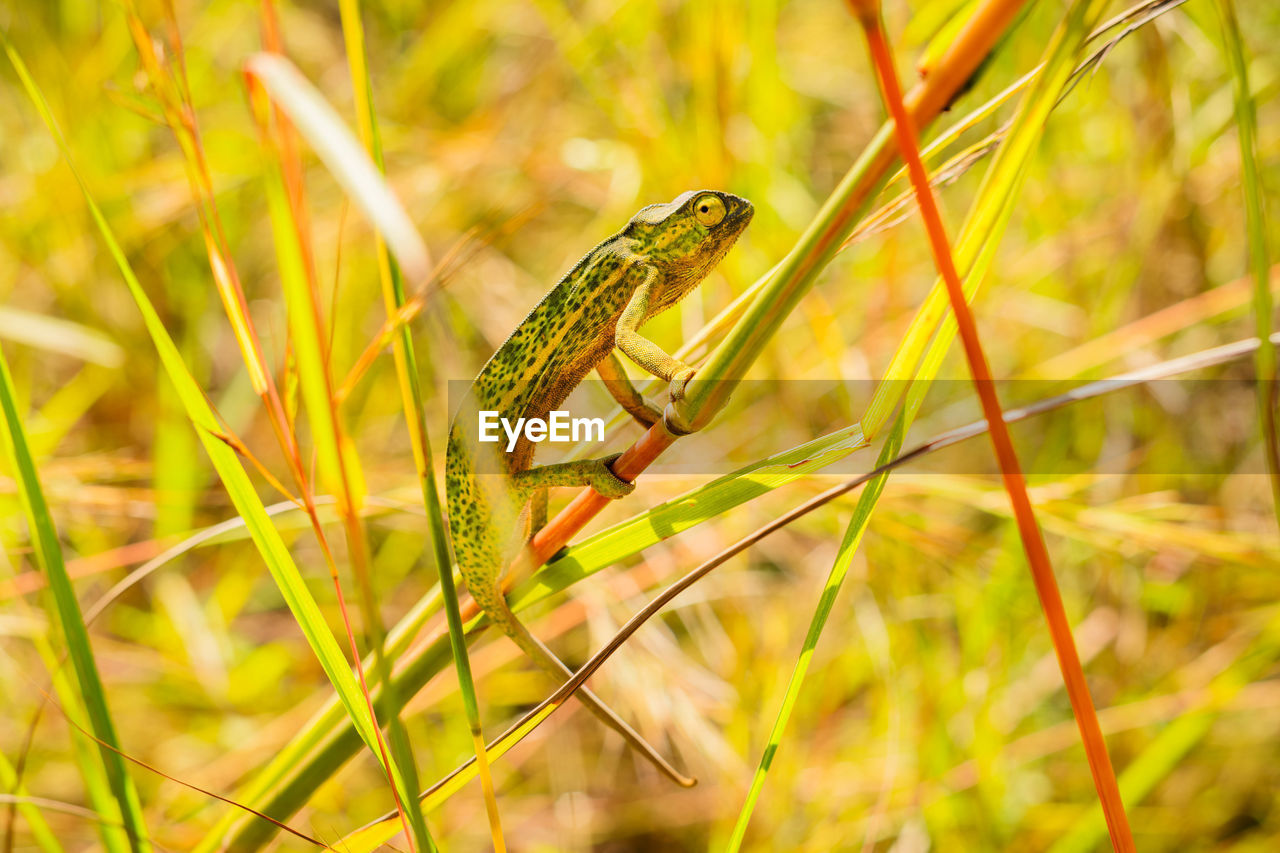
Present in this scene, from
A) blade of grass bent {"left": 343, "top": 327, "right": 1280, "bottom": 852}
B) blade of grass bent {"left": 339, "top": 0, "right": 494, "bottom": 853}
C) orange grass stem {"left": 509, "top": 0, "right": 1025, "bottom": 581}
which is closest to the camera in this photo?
orange grass stem {"left": 509, "top": 0, "right": 1025, "bottom": 581}

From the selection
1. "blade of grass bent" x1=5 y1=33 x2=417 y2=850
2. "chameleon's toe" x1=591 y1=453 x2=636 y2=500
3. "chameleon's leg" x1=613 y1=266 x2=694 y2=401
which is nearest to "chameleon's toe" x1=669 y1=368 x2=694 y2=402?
"chameleon's leg" x1=613 y1=266 x2=694 y2=401

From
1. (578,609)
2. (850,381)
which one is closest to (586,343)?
(578,609)

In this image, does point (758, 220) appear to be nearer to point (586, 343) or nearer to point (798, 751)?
point (586, 343)

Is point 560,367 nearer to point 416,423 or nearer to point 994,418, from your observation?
point 416,423

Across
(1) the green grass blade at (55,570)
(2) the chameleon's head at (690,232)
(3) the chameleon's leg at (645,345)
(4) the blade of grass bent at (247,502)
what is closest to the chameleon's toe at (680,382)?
(3) the chameleon's leg at (645,345)

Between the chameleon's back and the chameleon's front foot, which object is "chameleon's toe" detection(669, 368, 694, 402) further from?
the chameleon's back

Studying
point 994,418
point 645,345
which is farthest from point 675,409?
point 994,418

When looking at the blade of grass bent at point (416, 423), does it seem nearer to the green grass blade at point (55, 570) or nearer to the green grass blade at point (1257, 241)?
the green grass blade at point (55, 570)
